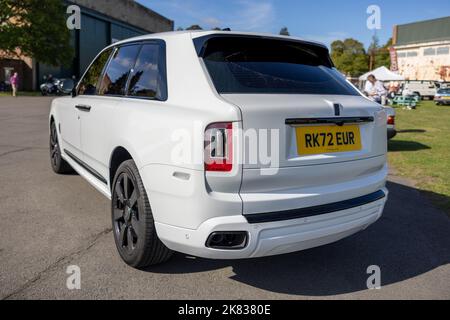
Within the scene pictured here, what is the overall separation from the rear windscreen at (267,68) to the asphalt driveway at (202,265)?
1350 mm

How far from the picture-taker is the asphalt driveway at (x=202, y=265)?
9.20 feet

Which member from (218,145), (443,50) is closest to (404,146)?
(218,145)

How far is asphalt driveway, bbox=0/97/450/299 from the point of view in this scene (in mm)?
2803

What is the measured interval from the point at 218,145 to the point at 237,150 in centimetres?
11

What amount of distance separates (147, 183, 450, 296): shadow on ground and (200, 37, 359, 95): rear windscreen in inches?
53.0

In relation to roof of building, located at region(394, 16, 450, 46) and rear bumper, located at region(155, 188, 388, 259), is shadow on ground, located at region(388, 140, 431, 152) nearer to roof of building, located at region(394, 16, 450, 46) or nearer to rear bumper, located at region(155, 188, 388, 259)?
rear bumper, located at region(155, 188, 388, 259)

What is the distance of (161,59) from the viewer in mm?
3062

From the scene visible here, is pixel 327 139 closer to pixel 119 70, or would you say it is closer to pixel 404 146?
pixel 119 70

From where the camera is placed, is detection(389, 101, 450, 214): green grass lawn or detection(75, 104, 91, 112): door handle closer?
detection(75, 104, 91, 112): door handle

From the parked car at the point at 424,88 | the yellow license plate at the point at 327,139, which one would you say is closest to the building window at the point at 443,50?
the parked car at the point at 424,88

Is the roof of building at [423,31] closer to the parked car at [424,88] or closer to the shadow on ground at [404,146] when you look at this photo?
the parked car at [424,88]

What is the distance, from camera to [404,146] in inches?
392

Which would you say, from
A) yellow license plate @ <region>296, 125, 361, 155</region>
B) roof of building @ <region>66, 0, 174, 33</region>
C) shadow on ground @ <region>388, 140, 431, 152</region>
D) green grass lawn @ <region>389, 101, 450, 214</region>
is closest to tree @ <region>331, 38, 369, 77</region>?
roof of building @ <region>66, 0, 174, 33</region>
